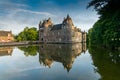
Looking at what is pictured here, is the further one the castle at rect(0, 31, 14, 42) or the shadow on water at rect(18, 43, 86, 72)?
the castle at rect(0, 31, 14, 42)

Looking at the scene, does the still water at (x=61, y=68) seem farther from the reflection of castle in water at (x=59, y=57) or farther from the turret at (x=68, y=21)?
the turret at (x=68, y=21)

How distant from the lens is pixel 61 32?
349ft

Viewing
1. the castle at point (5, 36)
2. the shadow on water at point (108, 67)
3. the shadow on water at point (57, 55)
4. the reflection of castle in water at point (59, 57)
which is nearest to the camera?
the shadow on water at point (108, 67)

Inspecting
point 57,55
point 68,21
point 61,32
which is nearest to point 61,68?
point 57,55

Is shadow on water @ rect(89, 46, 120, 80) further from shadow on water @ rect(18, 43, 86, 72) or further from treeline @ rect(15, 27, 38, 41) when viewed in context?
treeline @ rect(15, 27, 38, 41)

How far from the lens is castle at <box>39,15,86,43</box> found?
102625mm

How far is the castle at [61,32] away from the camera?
337 feet

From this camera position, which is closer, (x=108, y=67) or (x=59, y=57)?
(x=108, y=67)

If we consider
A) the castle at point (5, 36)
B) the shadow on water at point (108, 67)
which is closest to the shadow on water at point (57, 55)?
the shadow on water at point (108, 67)

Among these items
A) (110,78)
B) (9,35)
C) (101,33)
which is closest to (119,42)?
(101,33)

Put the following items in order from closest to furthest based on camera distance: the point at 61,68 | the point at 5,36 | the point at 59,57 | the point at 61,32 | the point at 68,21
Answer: the point at 61,68
the point at 59,57
the point at 68,21
the point at 61,32
the point at 5,36

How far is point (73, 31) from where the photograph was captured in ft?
343

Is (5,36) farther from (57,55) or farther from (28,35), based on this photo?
(57,55)

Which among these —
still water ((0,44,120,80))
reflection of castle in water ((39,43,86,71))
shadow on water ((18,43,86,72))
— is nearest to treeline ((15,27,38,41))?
shadow on water ((18,43,86,72))
